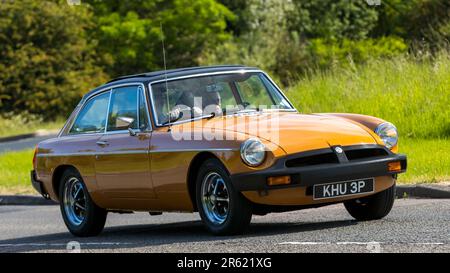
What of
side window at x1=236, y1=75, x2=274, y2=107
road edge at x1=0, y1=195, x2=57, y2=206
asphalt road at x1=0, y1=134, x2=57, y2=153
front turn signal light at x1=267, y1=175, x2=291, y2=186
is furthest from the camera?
asphalt road at x1=0, y1=134, x2=57, y2=153

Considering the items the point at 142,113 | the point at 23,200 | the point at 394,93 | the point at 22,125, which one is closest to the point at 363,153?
the point at 142,113

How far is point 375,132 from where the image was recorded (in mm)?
10219

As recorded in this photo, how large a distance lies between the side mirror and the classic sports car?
0.04 ft

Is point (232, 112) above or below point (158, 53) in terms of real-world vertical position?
above

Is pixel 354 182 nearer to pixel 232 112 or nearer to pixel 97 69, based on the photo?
pixel 232 112

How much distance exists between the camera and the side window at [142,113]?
10.8 meters

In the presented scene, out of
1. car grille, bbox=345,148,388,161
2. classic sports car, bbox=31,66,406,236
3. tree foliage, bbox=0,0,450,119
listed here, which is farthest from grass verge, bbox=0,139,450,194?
tree foliage, bbox=0,0,450,119

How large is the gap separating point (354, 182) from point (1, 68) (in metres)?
43.0

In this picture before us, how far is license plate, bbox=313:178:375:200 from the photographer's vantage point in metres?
9.45

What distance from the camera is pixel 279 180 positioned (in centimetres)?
929

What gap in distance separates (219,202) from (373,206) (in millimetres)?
1560

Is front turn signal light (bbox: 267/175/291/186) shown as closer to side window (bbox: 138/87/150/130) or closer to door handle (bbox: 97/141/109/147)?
side window (bbox: 138/87/150/130)
